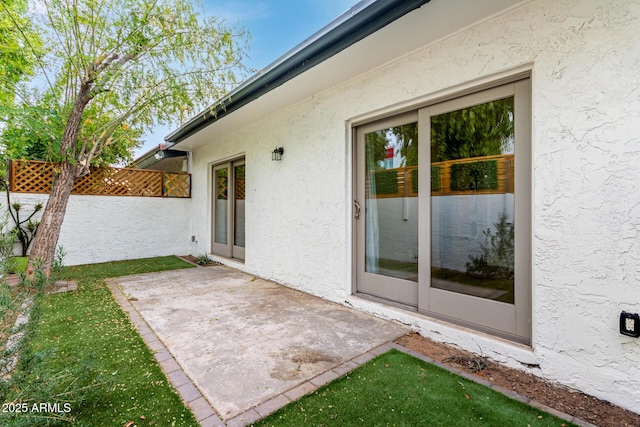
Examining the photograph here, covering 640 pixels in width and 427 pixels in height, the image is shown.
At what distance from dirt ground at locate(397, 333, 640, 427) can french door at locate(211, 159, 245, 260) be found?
5.94m

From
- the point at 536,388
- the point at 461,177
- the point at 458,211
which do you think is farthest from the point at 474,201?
the point at 536,388

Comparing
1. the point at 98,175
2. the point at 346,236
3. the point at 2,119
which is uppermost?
the point at 2,119

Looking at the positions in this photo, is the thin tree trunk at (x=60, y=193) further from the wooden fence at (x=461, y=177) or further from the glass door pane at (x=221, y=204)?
the wooden fence at (x=461, y=177)

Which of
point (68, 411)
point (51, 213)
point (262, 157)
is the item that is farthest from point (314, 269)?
point (51, 213)

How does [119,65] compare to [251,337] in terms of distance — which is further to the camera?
[119,65]

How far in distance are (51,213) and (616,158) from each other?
8.25 metres

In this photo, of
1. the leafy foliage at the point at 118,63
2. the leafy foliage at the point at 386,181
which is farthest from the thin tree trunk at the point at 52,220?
the leafy foliage at the point at 386,181

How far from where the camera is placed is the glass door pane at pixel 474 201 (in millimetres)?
3385

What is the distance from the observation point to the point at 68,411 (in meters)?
2.20

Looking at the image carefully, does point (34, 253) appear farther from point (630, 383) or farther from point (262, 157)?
point (630, 383)

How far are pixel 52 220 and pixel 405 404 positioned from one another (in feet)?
22.1

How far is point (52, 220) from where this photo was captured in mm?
5656

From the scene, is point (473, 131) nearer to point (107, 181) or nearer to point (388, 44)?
point (388, 44)

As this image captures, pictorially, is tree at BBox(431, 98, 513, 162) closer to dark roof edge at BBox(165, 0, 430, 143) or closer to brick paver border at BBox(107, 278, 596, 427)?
dark roof edge at BBox(165, 0, 430, 143)
